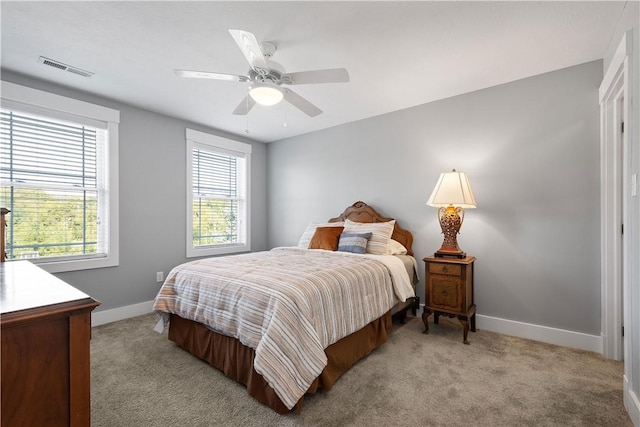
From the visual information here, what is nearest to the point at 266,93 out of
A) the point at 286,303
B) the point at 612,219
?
the point at 286,303

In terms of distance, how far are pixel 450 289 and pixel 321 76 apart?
7.11 feet

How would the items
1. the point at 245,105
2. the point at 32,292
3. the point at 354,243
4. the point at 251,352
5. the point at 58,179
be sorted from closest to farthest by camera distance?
the point at 32,292
the point at 251,352
the point at 245,105
the point at 58,179
the point at 354,243

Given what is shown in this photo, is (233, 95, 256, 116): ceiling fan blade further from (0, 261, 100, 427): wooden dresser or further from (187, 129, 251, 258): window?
(0, 261, 100, 427): wooden dresser

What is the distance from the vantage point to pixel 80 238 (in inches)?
123

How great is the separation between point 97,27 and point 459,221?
341 cm

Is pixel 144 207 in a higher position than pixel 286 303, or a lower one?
higher

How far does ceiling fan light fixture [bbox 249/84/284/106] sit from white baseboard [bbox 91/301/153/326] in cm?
285

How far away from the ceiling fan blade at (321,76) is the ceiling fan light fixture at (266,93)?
0.13 metres

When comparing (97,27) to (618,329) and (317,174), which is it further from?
(618,329)

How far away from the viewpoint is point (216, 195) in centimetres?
444

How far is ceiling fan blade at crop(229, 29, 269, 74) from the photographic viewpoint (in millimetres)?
1641

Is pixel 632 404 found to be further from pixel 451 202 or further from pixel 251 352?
pixel 251 352

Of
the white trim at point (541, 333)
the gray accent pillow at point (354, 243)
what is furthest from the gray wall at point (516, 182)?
the gray accent pillow at point (354, 243)

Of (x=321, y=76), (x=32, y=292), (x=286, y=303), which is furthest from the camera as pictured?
(x=321, y=76)
